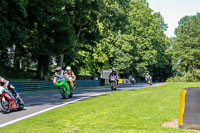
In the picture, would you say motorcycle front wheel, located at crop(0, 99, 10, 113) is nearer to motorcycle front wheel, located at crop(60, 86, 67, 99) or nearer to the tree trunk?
motorcycle front wheel, located at crop(60, 86, 67, 99)

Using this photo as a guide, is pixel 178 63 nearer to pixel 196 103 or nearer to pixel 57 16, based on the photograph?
pixel 57 16

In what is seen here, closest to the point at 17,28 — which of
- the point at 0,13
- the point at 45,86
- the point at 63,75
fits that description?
the point at 0,13

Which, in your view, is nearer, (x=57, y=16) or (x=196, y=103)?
(x=196, y=103)

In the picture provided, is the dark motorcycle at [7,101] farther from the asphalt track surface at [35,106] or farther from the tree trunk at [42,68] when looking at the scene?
the tree trunk at [42,68]

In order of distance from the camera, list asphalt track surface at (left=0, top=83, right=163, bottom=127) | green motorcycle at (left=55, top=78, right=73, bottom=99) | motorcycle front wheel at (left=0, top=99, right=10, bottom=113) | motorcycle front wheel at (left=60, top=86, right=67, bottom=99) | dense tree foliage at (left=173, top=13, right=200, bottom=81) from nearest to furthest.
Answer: asphalt track surface at (left=0, top=83, right=163, bottom=127)
motorcycle front wheel at (left=0, top=99, right=10, bottom=113)
green motorcycle at (left=55, top=78, right=73, bottom=99)
motorcycle front wheel at (left=60, top=86, right=67, bottom=99)
dense tree foliage at (left=173, top=13, right=200, bottom=81)

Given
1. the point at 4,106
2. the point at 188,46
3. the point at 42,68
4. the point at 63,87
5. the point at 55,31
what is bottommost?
the point at 4,106

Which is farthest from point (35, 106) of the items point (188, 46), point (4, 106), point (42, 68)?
point (188, 46)

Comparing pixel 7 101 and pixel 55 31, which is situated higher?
pixel 55 31

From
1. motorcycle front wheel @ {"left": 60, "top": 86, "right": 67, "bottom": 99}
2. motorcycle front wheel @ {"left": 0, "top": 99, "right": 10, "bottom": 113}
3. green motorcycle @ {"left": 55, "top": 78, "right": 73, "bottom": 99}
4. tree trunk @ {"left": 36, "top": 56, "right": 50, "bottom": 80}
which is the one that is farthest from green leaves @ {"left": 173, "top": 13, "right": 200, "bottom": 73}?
motorcycle front wheel @ {"left": 0, "top": 99, "right": 10, "bottom": 113}

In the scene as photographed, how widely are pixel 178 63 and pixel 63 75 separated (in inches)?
2887

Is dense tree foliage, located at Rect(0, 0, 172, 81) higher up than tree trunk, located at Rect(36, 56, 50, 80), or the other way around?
dense tree foliage, located at Rect(0, 0, 172, 81)

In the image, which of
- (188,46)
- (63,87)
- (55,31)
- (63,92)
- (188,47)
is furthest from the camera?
(188,46)

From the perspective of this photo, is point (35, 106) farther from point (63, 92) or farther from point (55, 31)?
point (55, 31)

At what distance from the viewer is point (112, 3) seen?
119 feet
